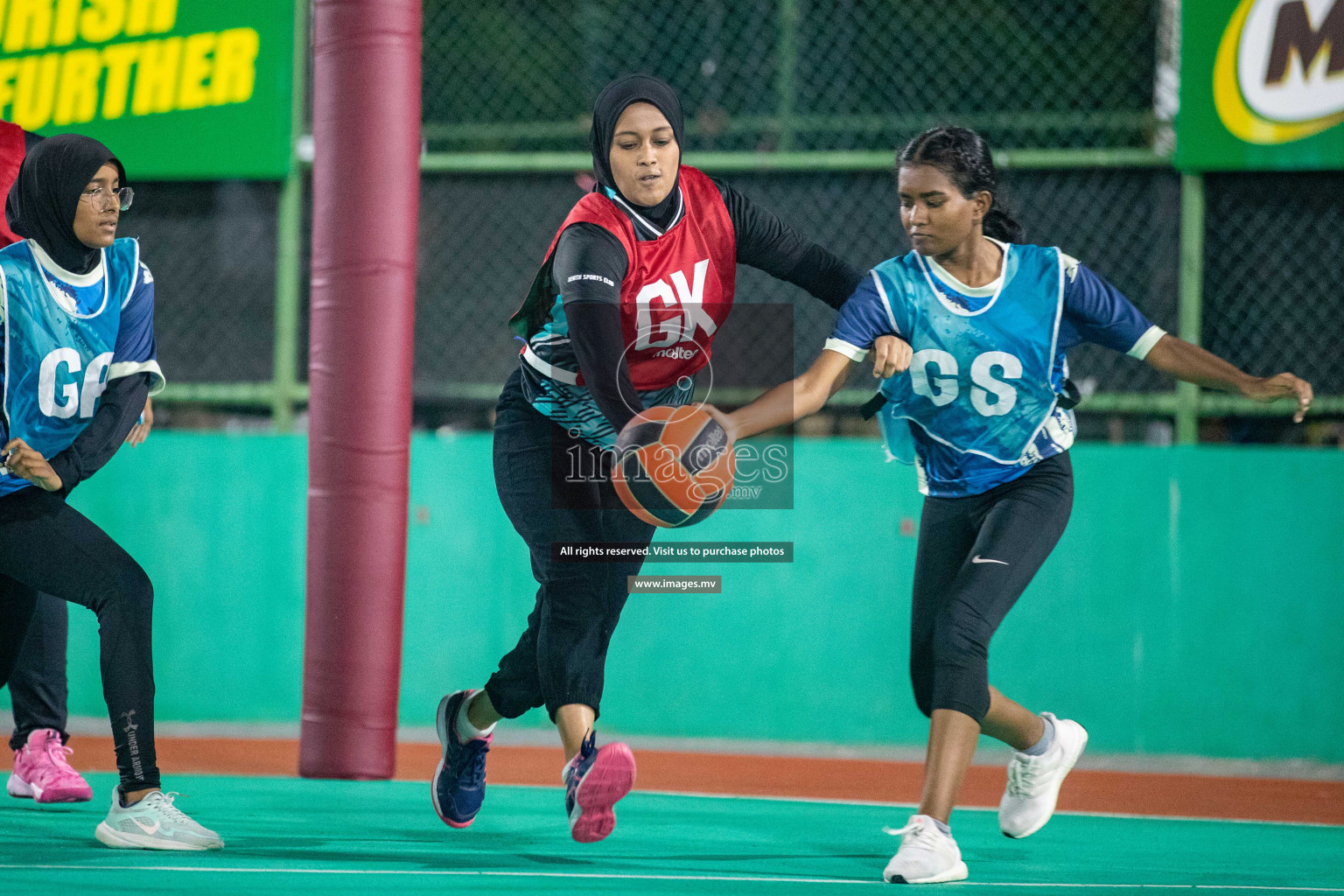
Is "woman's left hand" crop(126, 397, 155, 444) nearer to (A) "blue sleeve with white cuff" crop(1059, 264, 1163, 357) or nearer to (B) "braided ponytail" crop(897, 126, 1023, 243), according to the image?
(B) "braided ponytail" crop(897, 126, 1023, 243)

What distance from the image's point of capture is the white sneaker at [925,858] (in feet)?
11.8

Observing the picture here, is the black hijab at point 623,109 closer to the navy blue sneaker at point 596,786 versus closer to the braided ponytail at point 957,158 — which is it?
the braided ponytail at point 957,158

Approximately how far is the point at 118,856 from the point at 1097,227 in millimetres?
5717

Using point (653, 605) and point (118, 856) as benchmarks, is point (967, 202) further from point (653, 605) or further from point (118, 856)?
point (653, 605)

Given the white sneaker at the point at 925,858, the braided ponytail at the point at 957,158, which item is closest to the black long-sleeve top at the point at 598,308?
the braided ponytail at the point at 957,158

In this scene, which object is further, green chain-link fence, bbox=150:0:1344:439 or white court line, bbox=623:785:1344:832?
green chain-link fence, bbox=150:0:1344:439

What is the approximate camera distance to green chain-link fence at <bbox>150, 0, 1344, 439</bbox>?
723 cm

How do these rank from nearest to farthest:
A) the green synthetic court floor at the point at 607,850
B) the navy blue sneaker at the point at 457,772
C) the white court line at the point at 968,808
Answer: the green synthetic court floor at the point at 607,850, the navy blue sneaker at the point at 457,772, the white court line at the point at 968,808

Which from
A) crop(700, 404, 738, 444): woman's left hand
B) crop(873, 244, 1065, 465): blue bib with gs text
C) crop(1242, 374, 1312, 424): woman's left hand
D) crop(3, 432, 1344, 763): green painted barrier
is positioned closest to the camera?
crop(700, 404, 738, 444): woman's left hand

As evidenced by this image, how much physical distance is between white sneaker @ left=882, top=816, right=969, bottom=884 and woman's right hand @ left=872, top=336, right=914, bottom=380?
1.19 metres

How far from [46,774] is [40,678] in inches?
14.0

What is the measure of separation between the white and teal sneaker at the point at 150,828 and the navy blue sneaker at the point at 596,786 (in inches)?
43.3

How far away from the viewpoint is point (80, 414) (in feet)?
13.6

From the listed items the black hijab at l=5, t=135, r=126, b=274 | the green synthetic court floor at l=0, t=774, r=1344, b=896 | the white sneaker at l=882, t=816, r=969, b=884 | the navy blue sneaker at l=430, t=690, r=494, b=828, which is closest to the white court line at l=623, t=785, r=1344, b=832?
the green synthetic court floor at l=0, t=774, r=1344, b=896
